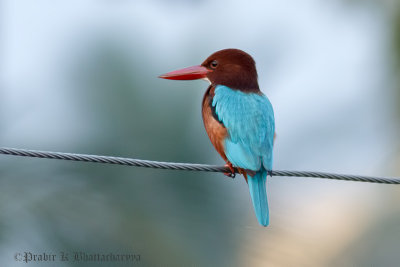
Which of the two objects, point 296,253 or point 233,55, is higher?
point 233,55

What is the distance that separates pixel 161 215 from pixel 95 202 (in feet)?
1.41

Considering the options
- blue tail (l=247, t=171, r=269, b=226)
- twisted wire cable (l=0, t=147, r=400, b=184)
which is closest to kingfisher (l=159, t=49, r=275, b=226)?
blue tail (l=247, t=171, r=269, b=226)

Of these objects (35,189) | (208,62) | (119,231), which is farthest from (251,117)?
(35,189)

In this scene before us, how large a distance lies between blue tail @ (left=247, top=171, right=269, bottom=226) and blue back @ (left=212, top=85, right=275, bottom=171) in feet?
0.18

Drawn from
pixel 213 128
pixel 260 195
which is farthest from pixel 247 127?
pixel 260 195

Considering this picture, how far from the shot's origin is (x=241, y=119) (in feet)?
10.6

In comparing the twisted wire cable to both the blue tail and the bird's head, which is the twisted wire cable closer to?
the blue tail

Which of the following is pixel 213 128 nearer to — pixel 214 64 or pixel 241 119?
pixel 241 119

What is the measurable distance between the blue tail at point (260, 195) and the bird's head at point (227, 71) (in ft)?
2.62

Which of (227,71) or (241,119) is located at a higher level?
(227,71)

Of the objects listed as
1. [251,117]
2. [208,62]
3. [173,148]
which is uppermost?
[208,62]

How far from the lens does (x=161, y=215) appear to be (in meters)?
3.74

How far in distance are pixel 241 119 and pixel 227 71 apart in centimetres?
68

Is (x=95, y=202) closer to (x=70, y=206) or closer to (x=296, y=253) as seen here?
(x=70, y=206)
